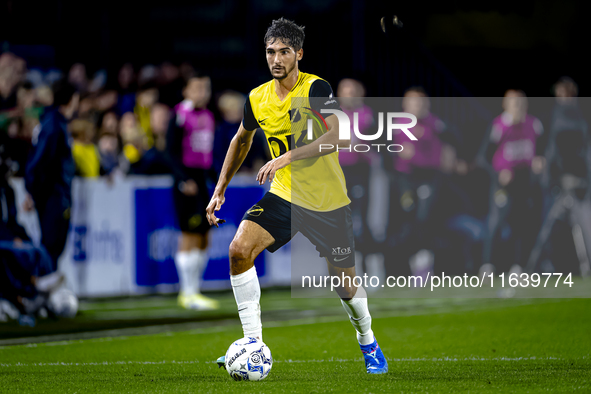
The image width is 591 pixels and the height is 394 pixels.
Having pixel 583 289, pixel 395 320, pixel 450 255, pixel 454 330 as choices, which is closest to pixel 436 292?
pixel 450 255

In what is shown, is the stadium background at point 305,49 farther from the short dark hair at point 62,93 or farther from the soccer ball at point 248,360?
the soccer ball at point 248,360

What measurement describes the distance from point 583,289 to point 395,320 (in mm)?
3361

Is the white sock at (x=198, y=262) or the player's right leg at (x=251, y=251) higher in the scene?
the player's right leg at (x=251, y=251)

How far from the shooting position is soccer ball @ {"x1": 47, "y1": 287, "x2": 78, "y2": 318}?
27.3 ft

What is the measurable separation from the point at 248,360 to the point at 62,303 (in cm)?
421

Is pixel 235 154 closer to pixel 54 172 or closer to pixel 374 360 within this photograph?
pixel 374 360

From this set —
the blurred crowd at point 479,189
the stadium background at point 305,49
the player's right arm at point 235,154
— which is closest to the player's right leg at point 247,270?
the player's right arm at point 235,154

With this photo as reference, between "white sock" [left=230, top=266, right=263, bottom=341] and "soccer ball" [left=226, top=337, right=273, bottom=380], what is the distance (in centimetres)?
11

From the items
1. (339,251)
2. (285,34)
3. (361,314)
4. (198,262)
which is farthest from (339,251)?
(198,262)

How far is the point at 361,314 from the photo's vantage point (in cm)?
507

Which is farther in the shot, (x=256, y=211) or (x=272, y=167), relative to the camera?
(x=256, y=211)

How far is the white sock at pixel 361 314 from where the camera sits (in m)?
5.06

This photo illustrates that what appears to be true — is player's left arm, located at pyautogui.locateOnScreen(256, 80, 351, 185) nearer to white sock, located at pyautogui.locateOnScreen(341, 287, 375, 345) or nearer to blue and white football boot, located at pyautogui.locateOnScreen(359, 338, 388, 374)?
white sock, located at pyautogui.locateOnScreen(341, 287, 375, 345)

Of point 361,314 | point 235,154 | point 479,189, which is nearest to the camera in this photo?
point 361,314
